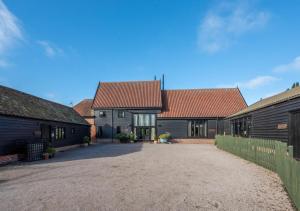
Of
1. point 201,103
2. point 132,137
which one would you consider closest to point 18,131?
point 132,137

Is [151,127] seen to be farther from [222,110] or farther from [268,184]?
[268,184]

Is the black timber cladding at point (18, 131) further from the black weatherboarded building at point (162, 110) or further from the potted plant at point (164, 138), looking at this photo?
the potted plant at point (164, 138)

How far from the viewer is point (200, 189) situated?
23.1 ft

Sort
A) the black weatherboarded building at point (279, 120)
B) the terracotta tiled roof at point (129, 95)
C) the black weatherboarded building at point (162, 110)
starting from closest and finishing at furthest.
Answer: the black weatherboarded building at point (279, 120), the black weatherboarded building at point (162, 110), the terracotta tiled roof at point (129, 95)

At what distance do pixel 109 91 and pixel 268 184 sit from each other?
29.2 metres

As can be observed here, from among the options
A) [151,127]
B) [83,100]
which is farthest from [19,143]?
[83,100]

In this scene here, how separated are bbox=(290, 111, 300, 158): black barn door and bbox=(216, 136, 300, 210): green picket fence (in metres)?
1.84

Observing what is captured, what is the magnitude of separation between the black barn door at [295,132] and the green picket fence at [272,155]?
6.05ft

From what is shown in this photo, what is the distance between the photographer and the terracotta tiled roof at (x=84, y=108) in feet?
126

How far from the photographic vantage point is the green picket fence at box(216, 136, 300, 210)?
598 centimetres

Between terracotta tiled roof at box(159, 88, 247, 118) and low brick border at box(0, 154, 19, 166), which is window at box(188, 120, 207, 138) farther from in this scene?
low brick border at box(0, 154, 19, 166)

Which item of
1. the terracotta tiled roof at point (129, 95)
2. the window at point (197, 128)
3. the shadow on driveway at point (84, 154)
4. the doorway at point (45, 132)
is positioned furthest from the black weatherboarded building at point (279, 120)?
the doorway at point (45, 132)

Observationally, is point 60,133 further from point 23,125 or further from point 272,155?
point 272,155

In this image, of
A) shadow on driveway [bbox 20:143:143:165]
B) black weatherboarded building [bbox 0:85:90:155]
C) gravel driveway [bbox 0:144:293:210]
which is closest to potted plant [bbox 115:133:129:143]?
black weatherboarded building [bbox 0:85:90:155]
